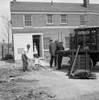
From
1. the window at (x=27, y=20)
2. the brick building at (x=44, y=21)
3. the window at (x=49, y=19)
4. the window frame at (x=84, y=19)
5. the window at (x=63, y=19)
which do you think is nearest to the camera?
the brick building at (x=44, y=21)

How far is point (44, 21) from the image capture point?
91.8ft

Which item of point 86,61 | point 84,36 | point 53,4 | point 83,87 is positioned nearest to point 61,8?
point 53,4

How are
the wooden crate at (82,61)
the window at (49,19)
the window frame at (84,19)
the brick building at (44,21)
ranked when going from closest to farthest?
the wooden crate at (82,61) < the brick building at (44,21) < the window at (49,19) < the window frame at (84,19)

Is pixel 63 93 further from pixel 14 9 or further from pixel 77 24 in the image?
pixel 77 24

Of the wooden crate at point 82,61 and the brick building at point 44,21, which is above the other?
the brick building at point 44,21

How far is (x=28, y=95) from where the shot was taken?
7.48m

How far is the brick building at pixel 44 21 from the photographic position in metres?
→ 26.7

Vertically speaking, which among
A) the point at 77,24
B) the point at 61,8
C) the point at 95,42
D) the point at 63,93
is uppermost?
the point at 61,8

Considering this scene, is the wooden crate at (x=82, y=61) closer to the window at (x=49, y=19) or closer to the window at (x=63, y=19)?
the window at (x=49, y=19)

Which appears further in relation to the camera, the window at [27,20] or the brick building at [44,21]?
the window at [27,20]

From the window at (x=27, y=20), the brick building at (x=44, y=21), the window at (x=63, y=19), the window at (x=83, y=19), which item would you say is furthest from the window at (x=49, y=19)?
the window at (x=83, y=19)

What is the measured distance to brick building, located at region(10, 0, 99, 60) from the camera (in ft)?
87.5

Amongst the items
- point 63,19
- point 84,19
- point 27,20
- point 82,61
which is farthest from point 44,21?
point 82,61

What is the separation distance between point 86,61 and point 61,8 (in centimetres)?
1784
